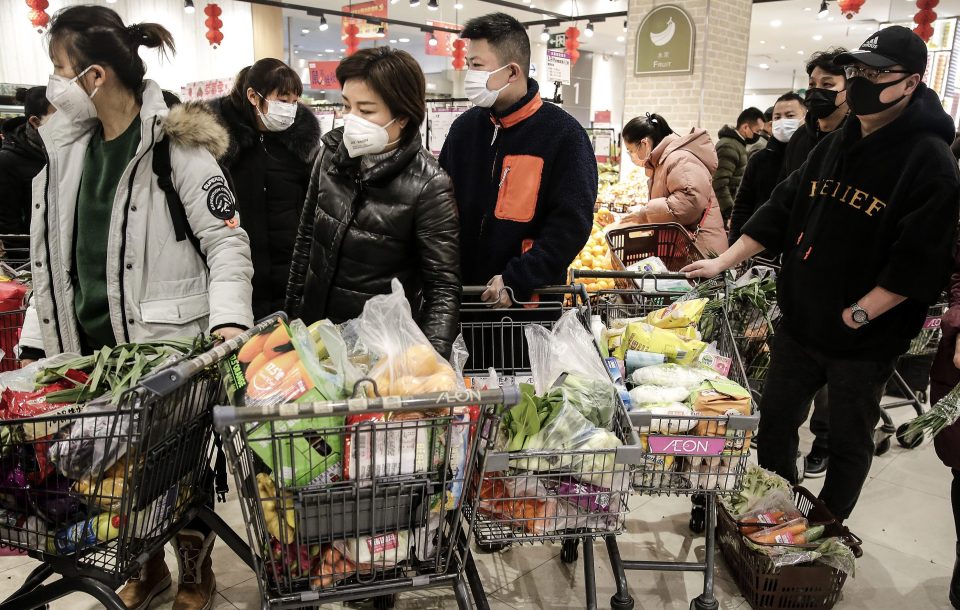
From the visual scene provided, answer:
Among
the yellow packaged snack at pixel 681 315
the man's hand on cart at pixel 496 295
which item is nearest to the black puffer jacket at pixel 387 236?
the man's hand on cart at pixel 496 295

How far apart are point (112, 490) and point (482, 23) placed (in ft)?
6.55

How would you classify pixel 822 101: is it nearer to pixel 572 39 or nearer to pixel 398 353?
pixel 398 353

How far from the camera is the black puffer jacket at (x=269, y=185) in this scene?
9.91 feet

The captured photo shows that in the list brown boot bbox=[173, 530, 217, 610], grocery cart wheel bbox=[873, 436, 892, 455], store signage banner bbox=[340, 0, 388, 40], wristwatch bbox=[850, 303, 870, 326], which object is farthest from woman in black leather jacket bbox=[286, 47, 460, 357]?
store signage banner bbox=[340, 0, 388, 40]

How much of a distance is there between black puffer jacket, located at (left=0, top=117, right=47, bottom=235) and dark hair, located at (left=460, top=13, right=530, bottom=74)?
252 cm

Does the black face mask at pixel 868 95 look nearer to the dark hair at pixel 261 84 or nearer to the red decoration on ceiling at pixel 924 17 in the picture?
the dark hair at pixel 261 84

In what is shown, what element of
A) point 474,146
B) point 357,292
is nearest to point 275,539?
point 357,292

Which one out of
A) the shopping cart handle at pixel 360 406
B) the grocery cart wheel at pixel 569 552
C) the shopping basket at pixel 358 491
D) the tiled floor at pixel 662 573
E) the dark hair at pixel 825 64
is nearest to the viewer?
the shopping cart handle at pixel 360 406

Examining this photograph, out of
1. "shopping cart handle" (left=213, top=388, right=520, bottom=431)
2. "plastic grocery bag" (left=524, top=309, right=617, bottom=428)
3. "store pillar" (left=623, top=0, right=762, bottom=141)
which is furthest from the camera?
"store pillar" (left=623, top=0, right=762, bottom=141)

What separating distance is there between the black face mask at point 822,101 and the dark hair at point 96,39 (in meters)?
2.87

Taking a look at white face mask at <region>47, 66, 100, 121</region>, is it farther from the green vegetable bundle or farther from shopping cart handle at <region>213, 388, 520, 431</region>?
shopping cart handle at <region>213, 388, 520, 431</region>

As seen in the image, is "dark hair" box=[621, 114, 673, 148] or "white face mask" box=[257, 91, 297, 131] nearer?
"white face mask" box=[257, 91, 297, 131]

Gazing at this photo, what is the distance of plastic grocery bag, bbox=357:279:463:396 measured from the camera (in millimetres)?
1473

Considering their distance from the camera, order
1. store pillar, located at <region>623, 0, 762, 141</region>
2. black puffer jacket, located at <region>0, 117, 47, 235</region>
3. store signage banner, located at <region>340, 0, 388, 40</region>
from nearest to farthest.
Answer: black puffer jacket, located at <region>0, 117, 47, 235</region>
store pillar, located at <region>623, 0, 762, 141</region>
store signage banner, located at <region>340, 0, 388, 40</region>
